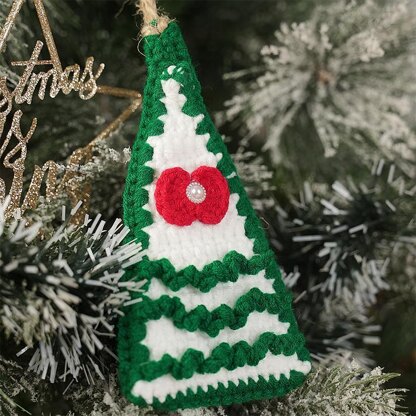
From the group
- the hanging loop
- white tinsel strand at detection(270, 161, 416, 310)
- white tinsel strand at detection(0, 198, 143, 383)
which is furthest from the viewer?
white tinsel strand at detection(270, 161, 416, 310)

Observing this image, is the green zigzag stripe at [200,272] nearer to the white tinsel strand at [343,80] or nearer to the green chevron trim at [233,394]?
the green chevron trim at [233,394]

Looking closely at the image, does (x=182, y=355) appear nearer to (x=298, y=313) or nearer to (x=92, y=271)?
(x=92, y=271)

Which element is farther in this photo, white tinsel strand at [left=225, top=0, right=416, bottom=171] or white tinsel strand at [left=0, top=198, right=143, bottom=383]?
white tinsel strand at [left=225, top=0, right=416, bottom=171]

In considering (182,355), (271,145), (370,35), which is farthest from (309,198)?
(182,355)

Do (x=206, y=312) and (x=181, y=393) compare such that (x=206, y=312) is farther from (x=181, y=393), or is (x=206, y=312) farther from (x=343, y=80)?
(x=343, y=80)

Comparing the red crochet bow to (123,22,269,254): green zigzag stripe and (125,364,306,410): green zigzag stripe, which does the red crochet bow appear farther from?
(125,364,306,410): green zigzag stripe

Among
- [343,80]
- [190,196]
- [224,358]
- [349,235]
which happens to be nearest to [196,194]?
[190,196]

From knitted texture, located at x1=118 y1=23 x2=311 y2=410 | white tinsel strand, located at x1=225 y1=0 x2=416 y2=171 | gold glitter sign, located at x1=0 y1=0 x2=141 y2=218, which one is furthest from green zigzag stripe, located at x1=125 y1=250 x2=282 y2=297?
white tinsel strand, located at x1=225 y1=0 x2=416 y2=171

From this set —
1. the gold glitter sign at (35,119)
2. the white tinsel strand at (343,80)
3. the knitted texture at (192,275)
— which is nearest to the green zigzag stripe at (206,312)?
the knitted texture at (192,275)
